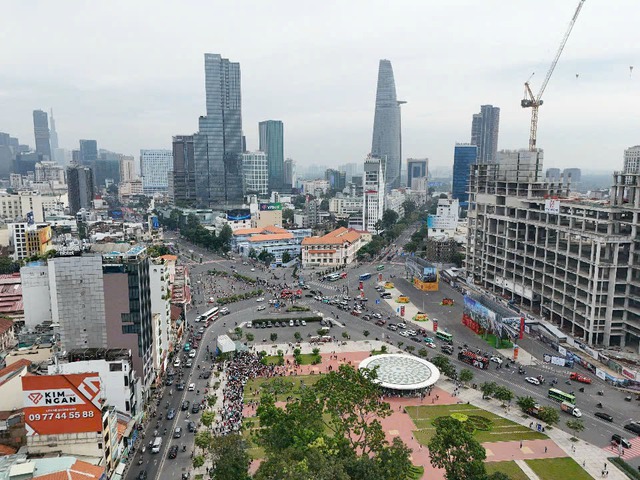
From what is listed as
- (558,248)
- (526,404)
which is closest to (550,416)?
(526,404)

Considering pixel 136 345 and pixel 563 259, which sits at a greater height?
pixel 563 259

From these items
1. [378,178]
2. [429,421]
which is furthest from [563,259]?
[378,178]

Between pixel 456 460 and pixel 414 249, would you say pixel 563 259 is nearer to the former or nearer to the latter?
pixel 456 460

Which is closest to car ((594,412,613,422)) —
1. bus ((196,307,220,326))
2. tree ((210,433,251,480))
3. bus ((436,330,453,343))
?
bus ((436,330,453,343))

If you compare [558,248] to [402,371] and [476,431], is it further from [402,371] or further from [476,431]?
[476,431]

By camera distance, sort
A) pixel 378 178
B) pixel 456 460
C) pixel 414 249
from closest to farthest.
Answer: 1. pixel 456 460
2. pixel 414 249
3. pixel 378 178

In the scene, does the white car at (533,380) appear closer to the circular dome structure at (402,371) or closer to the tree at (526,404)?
the tree at (526,404)
